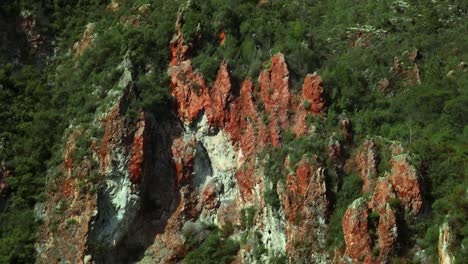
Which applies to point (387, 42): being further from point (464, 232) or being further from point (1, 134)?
point (1, 134)

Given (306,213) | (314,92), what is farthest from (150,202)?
(314,92)

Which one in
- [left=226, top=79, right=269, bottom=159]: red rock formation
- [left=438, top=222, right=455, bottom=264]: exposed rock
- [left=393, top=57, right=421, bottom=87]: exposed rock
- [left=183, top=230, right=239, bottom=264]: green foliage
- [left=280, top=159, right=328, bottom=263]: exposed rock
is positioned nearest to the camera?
[left=438, top=222, right=455, bottom=264]: exposed rock

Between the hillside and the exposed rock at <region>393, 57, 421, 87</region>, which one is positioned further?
the exposed rock at <region>393, 57, 421, 87</region>

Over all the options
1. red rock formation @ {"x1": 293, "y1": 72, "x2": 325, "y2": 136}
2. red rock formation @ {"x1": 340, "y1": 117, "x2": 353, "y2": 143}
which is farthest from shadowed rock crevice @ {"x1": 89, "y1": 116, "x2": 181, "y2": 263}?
red rock formation @ {"x1": 340, "y1": 117, "x2": 353, "y2": 143}

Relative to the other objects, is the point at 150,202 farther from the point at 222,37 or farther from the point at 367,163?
the point at 367,163

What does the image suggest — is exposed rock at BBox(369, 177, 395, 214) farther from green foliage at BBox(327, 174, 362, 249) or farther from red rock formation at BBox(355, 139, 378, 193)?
green foliage at BBox(327, 174, 362, 249)

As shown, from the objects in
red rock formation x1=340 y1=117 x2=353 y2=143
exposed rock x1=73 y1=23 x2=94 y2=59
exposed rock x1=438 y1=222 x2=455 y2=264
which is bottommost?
exposed rock x1=438 y1=222 x2=455 y2=264
